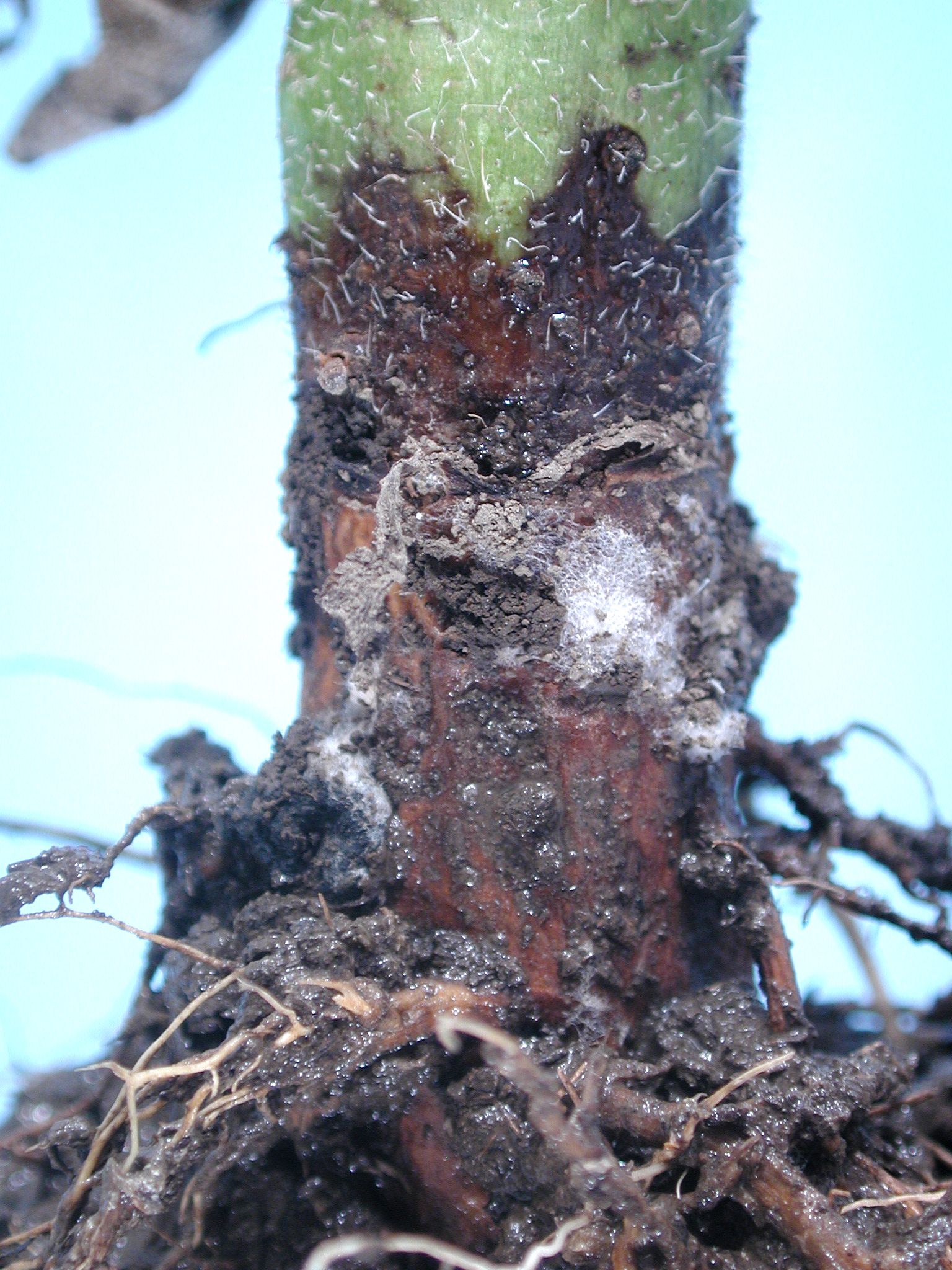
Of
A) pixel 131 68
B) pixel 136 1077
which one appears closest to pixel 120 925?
pixel 136 1077

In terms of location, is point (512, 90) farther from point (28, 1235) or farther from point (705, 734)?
point (28, 1235)

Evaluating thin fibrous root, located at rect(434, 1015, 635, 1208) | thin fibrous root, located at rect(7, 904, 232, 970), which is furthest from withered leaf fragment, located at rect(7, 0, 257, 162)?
thin fibrous root, located at rect(434, 1015, 635, 1208)

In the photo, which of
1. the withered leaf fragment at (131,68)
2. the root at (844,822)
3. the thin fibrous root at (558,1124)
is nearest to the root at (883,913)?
the root at (844,822)

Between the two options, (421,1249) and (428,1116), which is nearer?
(421,1249)

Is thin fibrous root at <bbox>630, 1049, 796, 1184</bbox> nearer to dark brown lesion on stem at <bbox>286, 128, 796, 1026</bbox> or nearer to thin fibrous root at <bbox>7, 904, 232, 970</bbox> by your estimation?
dark brown lesion on stem at <bbox>286, 128, 796, 1026</bbox>

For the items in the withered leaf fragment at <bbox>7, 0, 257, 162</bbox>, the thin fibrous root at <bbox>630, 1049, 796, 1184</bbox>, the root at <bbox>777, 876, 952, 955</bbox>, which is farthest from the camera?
the withered leaf fragment at <bbox>7, 0, 257, 162</bbox>

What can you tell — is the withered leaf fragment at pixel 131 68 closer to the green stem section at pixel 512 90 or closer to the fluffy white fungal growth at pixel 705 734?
the green stem section at pixel 512 90

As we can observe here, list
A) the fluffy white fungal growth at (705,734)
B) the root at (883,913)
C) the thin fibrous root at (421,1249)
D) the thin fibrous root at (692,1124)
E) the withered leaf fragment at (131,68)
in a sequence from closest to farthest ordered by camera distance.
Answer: the thin fibrous root at (421,1249), the thin fibrous root at (692,1124), the fluffy white fungal growth at (705,734), the root at (883,913), the withered leaf fragment at (131,68)
